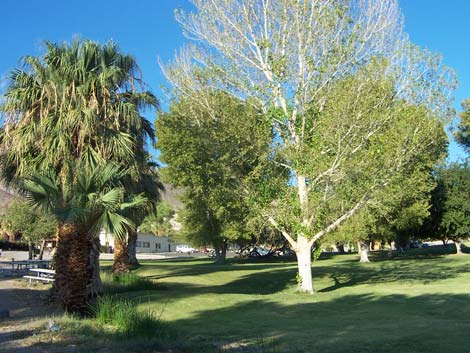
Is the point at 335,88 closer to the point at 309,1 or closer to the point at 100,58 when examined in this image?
the point at 309,1

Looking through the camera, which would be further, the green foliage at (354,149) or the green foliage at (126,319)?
the green foliage at (354,149)

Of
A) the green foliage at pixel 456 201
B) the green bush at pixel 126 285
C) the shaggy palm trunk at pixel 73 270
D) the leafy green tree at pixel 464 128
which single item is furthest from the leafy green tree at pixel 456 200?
the shaggy palm trunk at pixel 73 270

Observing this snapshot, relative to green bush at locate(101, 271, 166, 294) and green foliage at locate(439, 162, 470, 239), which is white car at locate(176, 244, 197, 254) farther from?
green bush at locate(101, 271, 166, 294)

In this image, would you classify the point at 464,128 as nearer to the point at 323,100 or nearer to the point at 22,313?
the point at 323,100

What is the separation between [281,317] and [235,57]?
38.0 feet

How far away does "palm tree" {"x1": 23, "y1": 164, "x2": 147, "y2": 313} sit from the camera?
12.6 metres

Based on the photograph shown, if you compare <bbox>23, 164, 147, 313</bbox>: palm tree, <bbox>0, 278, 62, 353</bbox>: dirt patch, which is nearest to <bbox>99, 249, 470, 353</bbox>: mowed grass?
<bbox>23, 164, 147, 313</bbox>: palm tree

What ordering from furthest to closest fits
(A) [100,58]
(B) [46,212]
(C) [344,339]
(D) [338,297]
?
(D) [338,297]
(A) [100,58]
(B) [46,212]
(C) [344,339]

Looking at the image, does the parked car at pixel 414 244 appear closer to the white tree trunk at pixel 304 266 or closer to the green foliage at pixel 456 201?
the green foliage at pixel 456 201

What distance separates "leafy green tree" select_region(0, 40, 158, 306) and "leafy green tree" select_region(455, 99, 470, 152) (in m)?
41.4

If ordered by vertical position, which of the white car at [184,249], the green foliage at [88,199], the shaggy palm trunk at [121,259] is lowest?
the shaggy palm trunk at [121,259]

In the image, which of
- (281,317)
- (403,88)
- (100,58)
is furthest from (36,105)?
(403,88)

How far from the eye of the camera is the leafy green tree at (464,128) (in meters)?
49.3

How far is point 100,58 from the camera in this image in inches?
Result: 663
